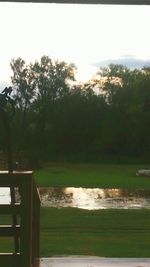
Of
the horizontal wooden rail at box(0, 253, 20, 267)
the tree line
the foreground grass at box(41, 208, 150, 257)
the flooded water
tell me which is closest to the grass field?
the foreground grass at box(41, 208, 150, 257)

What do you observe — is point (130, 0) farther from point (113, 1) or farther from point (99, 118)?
point (99, 118)

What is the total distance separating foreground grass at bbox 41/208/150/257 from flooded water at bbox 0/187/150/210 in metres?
0.95

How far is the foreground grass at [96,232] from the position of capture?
6461 mm

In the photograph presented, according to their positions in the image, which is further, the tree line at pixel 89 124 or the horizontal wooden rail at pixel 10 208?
the tree line at pixel 89 124

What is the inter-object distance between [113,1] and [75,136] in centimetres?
3470

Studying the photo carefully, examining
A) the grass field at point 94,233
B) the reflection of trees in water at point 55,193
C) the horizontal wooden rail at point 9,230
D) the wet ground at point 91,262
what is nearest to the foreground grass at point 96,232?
the grass field at point 94,233

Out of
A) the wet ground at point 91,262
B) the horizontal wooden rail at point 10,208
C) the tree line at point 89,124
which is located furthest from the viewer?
the tree line at point 89,124

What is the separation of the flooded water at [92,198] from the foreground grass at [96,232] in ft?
3.13

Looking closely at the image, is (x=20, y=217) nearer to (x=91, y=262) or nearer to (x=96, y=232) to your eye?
(x=91, y=262)

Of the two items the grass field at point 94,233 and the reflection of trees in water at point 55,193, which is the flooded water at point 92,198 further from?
the grass field at point 94,233

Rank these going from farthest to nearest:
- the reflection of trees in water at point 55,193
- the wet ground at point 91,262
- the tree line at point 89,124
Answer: the tree line at point 89,124
the reflection of trees in water at point 55,193
the wet ground at point 91,262

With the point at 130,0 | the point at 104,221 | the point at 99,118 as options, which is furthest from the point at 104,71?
the point at 130,0

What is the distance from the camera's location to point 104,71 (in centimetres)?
4791

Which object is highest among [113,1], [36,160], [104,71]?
[104,71]
